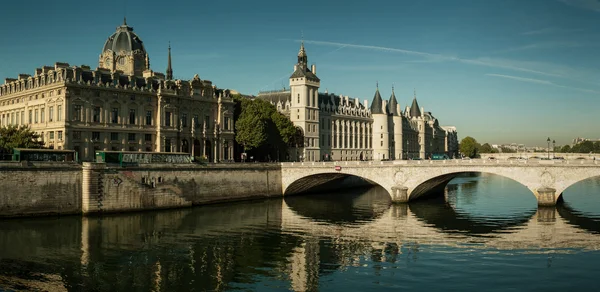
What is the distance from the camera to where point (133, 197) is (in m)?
63.9

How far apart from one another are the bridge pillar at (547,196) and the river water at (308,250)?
209 centimetres

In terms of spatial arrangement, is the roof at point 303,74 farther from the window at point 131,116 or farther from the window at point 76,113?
the window at point 76,113

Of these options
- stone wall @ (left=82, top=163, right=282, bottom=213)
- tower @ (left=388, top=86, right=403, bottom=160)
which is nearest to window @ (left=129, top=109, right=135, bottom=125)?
stone wall @ (left=82, top=163, right=282, bottom=213)

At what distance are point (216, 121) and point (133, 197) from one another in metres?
32.7

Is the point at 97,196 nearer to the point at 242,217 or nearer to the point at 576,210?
the point at 242,217

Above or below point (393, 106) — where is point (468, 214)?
below

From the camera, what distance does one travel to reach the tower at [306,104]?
382ft

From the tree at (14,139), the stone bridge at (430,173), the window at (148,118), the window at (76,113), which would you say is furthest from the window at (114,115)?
the stone bridge at (430,173)

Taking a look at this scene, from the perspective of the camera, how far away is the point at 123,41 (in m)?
92.4

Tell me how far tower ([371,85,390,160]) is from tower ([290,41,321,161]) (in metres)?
31.3

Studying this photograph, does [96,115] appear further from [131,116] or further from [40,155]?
[40,155]

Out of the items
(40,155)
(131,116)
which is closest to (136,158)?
(40,155)

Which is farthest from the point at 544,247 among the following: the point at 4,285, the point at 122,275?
the point at 4,285

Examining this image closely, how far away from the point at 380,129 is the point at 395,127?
26.9 feet
